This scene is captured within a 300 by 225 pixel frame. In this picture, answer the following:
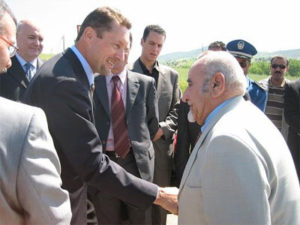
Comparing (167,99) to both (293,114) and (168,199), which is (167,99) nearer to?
(293,114)

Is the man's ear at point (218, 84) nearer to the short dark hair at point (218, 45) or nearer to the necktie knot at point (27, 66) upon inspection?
the necktie knot at point (27, 66)

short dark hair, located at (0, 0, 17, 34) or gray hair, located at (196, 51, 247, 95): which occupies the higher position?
short dark hair, located at (0, 0, 17, 34)

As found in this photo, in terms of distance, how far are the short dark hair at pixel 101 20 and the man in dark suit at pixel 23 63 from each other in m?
2.21

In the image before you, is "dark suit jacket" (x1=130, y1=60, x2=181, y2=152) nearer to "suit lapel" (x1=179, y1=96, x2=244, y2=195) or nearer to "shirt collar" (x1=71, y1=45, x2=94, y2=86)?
"shirt collar" (x1=71, y1=45, x2=94, y2=86)

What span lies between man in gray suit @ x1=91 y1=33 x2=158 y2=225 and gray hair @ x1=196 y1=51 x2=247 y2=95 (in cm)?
173

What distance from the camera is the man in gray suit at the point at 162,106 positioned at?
466 cm

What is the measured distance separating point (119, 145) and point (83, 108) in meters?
1.26

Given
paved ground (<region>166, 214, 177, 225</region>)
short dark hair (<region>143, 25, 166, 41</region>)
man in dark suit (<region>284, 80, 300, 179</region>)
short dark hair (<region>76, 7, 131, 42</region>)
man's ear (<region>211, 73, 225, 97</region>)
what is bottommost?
paved ground (<region>166, 214, 177, 225</region>)

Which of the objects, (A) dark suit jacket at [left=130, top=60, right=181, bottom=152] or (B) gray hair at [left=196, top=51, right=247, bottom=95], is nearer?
(B) gray hair at [left=196, top=51, right=247, bottom=95]

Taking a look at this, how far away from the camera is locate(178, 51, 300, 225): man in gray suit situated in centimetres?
169

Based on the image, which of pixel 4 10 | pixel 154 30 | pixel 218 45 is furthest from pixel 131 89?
pixel 4 10

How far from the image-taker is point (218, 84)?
80.4 inches

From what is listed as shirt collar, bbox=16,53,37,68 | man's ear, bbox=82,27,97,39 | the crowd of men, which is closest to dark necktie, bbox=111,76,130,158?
the crowd of men

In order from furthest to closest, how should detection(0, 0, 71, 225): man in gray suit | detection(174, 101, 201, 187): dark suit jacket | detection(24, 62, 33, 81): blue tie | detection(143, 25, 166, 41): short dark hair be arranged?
detection(143, 25, 166, 41): short dark hair
detection(24, 62, 33, 81): blue tie
detection(174, 101, 201, 187): dark suit jacket
detection(0, 0, 71, 225): man in gray suit
